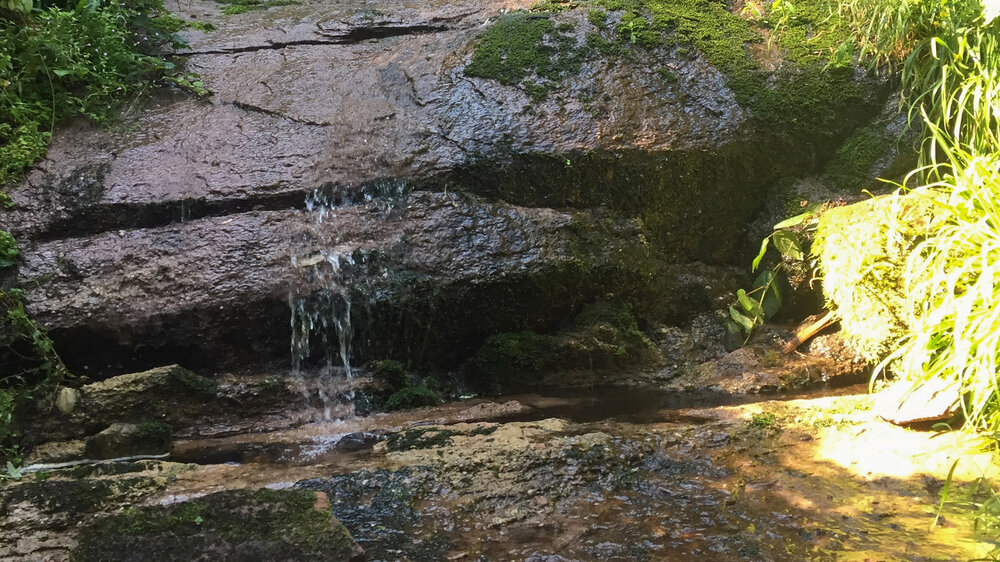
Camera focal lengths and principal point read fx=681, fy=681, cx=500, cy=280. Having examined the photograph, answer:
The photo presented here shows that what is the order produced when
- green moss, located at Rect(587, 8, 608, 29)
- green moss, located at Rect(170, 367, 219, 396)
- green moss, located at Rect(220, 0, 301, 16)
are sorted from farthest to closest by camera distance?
green moss, located at Rect(220, 0, 301, 16) < green moss, located at Rect(587, 8, 608, 29) < green moss, located at Rect(170, 367, 219, 396)

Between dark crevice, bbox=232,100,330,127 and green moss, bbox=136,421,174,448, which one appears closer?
green moss, bbox=136,421,174,448

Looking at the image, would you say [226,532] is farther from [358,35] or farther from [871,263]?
[358,35]

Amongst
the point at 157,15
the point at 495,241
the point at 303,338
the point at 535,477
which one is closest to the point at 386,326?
the point at 303,338

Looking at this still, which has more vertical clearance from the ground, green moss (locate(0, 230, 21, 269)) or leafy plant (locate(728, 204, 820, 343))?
green moss (locate(0, 230, 21, 269))

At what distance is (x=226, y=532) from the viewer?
2.34 meters

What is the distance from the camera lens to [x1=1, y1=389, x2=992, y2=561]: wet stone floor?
7.82 ft

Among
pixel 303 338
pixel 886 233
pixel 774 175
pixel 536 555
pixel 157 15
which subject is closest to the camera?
pixel 536 555

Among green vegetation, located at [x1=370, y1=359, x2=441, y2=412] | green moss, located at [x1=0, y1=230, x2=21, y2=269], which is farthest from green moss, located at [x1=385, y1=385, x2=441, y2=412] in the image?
green moss, located at [x1=0, y1=230, x2=21, y2=269]

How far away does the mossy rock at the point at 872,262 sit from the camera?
12.1 feet

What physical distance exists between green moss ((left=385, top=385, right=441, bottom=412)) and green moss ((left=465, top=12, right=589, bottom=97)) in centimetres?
251

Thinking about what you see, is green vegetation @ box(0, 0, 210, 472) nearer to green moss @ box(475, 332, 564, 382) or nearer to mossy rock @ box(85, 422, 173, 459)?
mossy rock @ box(85, 422, 173, 459)

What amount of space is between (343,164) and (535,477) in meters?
3.09

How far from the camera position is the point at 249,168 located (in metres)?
5.06

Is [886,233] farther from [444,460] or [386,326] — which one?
[386,326]
